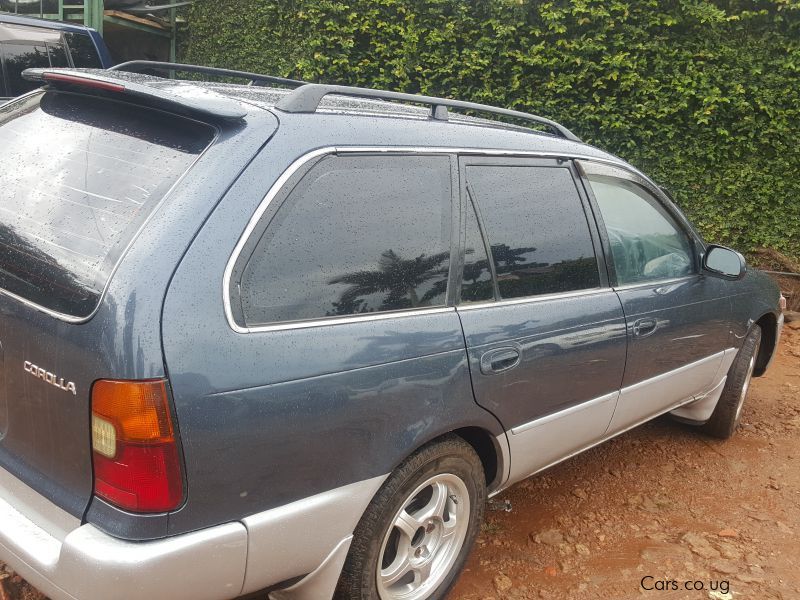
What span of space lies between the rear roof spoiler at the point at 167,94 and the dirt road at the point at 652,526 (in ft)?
5.89

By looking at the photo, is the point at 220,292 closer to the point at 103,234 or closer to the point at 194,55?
the point at 103,234

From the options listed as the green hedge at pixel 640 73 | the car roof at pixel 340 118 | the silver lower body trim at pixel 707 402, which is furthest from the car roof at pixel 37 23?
the silver lower body trim at pixel 707 402

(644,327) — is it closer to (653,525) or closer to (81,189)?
(653,525)

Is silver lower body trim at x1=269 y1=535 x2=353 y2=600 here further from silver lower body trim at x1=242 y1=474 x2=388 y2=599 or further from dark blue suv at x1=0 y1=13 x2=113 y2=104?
dark blue suv at x1=0 y1=13 x2=113 y2=104

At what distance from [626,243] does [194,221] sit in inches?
84.6

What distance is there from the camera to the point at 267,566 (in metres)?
1.94

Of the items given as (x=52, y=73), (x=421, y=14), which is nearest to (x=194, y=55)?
(x=421, y=14)

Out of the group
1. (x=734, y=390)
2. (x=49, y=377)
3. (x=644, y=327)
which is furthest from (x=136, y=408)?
(x=734, y=390)

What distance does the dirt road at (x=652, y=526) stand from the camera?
9.67 feet

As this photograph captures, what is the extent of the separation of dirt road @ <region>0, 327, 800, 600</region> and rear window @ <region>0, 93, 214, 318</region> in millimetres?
1351

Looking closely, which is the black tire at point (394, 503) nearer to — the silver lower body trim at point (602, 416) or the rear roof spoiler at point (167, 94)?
the silver lower body trim at point (602, 416)

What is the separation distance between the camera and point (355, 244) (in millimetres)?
2135

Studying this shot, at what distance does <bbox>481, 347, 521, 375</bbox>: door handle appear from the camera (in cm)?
242

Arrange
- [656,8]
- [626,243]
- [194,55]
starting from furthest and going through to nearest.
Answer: [194,55]
[656,8]
[626,243]
